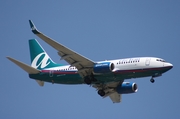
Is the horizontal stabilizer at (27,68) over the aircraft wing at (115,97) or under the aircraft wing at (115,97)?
over

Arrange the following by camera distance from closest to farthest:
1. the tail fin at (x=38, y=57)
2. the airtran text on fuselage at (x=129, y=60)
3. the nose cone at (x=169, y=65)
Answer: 1. the nose cone at (x=169, y=65)
2. the airtran text on fuselage at (x=129, y=60)
3. the tail fin at (x=38, y=57)

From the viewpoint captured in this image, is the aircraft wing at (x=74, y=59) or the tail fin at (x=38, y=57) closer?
the aircraft wing at (x=74, y=59)

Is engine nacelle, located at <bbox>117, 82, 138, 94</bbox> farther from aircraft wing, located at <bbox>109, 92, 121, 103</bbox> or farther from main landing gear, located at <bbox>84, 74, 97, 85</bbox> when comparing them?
main landing gear, located at <bbox>84, 74, 97, 85</bbox>

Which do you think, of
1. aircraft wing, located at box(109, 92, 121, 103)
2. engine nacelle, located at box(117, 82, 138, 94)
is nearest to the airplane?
engine nacelle, located at box(117, 82, 138, 94)

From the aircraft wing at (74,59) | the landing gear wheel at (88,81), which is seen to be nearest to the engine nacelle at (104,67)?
the aircraft wing at (74,59)

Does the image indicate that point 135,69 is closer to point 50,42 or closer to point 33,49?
point 50,42

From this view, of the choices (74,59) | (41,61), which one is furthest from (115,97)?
(74,59)

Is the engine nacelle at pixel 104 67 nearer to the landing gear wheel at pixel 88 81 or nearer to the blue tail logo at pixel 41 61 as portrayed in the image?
the landing gear wheel at pixel 88 81

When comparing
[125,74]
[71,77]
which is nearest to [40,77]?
[71,77]

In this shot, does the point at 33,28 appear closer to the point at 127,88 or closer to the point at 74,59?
the point at 74,59

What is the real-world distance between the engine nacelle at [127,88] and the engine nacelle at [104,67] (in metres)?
7.82

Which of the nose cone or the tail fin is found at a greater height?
the tail fin

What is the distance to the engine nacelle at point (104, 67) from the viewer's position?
5200 centimetres

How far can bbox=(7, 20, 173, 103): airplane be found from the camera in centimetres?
5169
